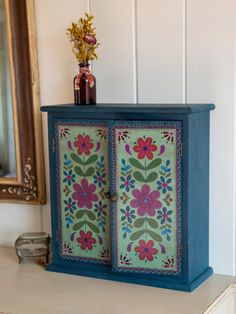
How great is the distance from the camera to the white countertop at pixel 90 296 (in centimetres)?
140

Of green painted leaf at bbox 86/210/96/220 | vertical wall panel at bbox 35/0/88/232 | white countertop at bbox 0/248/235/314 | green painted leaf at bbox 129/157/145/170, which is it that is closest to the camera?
white countertop at bbox 0/248/235/314

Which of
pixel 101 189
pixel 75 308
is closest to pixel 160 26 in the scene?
pixel 101 189

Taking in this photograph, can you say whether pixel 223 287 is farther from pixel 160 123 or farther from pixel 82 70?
pixel 82 70

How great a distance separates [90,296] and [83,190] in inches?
11.3

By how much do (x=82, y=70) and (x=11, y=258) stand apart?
2.07 feet

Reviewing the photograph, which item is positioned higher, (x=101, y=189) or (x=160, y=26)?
(x=160, y=26)

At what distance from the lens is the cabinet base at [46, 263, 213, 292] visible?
151cm

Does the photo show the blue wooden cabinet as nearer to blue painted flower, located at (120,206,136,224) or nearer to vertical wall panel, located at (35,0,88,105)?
blue painted flower, located at (120,206,136,224)

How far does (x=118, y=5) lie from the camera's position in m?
1.69

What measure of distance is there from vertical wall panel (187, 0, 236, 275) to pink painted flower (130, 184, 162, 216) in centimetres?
20

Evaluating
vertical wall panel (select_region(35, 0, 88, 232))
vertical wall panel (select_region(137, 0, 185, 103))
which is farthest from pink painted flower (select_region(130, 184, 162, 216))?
vertical wall panel (select_region(35, 0, 88, 232))

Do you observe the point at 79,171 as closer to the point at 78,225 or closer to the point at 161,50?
the point at 78,225

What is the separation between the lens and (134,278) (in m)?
1.56

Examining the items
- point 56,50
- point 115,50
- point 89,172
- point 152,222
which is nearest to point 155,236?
point 152,222
